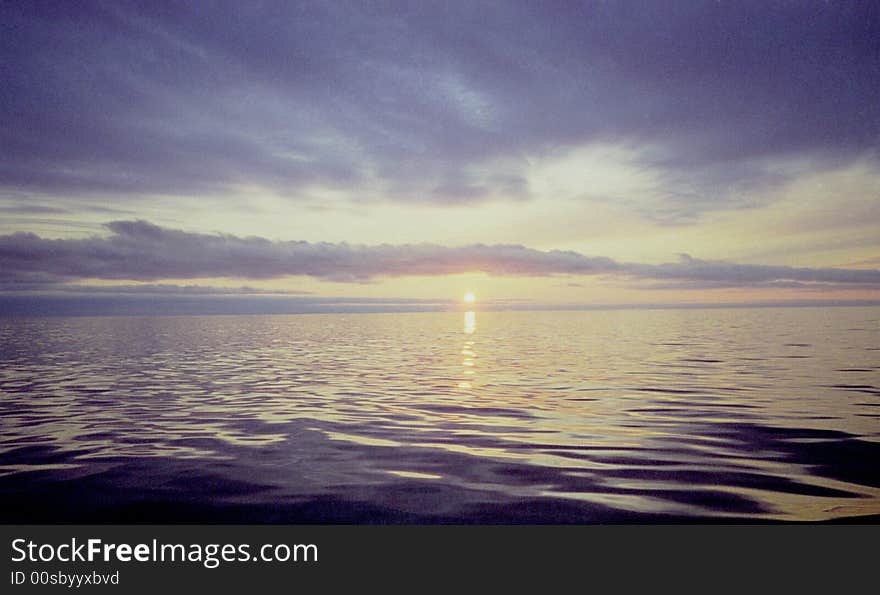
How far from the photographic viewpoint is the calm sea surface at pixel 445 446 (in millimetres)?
8914

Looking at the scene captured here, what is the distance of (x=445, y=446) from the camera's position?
42.2 feet

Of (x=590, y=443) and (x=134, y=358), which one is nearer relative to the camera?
(x=590, y=443)

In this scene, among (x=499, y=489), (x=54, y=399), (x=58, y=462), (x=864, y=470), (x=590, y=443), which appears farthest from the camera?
(x=54, y=399)

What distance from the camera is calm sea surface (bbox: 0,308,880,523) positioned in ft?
29.2

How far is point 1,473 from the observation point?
1070 cm

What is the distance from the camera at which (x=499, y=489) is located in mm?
9688

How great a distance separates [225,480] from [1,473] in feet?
15.3
